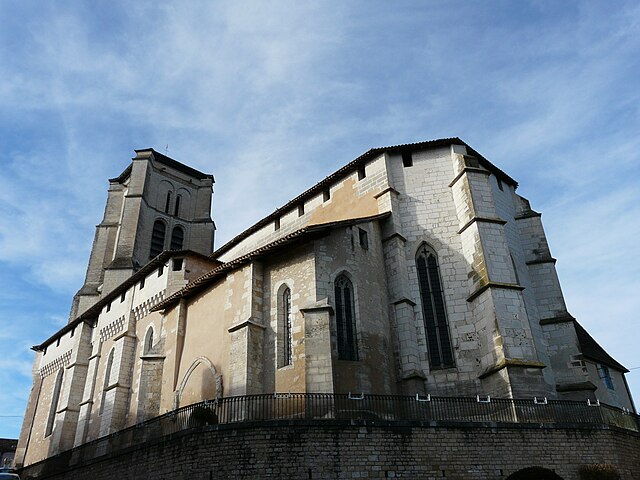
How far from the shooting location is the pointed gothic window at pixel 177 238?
133 feet

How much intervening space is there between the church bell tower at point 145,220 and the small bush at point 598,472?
28.2 m

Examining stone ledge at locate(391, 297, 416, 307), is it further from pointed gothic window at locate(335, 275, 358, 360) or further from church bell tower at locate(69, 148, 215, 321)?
church bell tower at locate(69, 148, 215, 321)

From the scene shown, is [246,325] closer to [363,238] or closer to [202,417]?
[202,417]

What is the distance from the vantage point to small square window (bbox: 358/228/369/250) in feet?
60.9

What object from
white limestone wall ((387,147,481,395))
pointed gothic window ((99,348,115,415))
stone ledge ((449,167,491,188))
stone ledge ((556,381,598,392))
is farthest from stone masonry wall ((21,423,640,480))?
pointed gothic window ((99,348,115,415))

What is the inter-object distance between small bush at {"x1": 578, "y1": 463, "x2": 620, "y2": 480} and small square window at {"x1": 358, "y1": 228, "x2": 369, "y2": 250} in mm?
8994

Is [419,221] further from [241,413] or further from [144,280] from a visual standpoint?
[144,280]

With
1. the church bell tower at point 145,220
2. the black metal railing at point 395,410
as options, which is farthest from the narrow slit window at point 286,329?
the church bell tower at point 145,220

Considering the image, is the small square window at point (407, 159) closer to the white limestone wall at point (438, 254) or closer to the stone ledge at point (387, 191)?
the white limestone wall at point (438, 254)

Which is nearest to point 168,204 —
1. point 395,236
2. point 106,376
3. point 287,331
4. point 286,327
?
point 106,376

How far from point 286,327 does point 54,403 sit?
847 inches

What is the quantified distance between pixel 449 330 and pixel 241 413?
7200 millimetres

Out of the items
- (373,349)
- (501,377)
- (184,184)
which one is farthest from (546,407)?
(184,184)

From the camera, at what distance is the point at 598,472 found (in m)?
13.0
